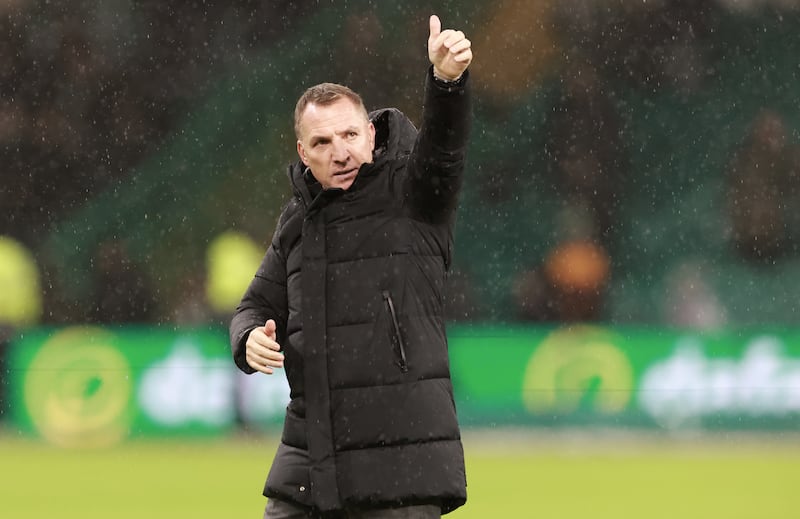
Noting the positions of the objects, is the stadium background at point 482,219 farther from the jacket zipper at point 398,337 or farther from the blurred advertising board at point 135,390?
the jacket zipper at point 398,337

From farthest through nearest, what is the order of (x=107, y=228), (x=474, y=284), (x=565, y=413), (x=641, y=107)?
(x=641, y=107) → (x=107, y=228) → (x=474, y=284) → (x=565, y=413)

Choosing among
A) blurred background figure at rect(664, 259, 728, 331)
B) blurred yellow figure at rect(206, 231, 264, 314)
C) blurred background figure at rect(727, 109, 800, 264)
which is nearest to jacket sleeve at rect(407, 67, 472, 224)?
blurred yellow figure at rect(206, 231, 264, 314)

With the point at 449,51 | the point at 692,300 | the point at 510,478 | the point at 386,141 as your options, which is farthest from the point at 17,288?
the point at 449,51

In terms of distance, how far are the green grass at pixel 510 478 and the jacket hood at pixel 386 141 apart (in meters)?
4.55

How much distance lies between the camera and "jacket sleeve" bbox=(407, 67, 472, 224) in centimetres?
343

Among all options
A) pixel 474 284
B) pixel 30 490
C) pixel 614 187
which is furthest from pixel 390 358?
pixel 614 187

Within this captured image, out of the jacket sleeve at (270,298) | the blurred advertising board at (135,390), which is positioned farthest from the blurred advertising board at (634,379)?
the jacket sleeve at (270,298)

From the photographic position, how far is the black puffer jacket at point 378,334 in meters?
3.44

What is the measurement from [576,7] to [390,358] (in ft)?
57.5

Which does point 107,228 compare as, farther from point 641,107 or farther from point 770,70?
point 770,70

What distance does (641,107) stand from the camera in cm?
1934

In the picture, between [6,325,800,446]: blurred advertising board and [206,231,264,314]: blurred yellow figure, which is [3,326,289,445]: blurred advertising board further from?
[206,231,264,314]: blurred yellow figure

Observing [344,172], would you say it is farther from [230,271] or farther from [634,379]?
[230,271]

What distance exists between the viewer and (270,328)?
3.49 m
